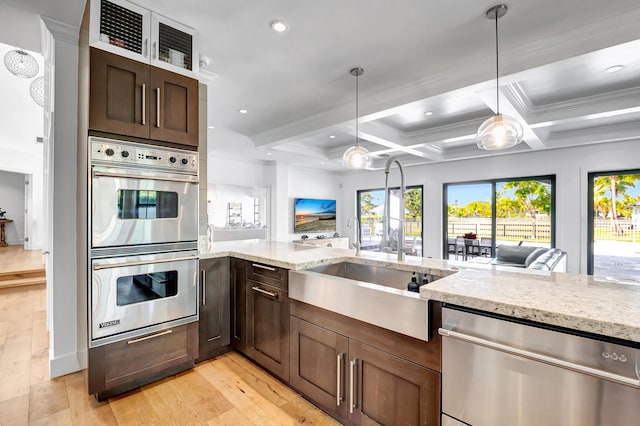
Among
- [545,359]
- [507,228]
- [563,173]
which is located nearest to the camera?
[545,359]

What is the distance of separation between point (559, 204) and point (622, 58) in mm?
3373

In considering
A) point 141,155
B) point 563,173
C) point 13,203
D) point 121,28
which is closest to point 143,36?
point 121,28

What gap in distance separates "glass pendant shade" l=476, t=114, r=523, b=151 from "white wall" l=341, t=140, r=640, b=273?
13.3 ft

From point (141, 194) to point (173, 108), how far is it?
690 millimetres

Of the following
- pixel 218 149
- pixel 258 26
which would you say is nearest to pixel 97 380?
pixel 258 26

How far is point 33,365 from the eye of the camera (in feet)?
7.81

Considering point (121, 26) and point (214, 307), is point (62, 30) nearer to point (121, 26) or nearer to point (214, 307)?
point (121, 26)

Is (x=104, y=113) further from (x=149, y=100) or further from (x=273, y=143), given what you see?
(x=273, y=143)

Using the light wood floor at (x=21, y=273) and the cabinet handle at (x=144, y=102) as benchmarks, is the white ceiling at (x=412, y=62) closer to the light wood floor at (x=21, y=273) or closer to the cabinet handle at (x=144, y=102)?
the cabinet handle at (x=144, y=102)

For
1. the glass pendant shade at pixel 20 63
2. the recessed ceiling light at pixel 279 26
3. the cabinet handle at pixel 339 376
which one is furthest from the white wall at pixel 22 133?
the cabinet handle at pixel 339 376

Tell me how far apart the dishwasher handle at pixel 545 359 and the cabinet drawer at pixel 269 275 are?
1124 mm

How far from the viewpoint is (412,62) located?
2754 millimetres

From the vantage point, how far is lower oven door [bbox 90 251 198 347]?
1898 millimetres

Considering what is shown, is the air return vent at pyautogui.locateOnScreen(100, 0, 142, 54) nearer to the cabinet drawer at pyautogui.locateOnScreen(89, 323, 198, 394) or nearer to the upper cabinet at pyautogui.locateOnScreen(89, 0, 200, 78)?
the upper cabinet at pyautogui.locateOnScreen(89, 0, 200, 78)
